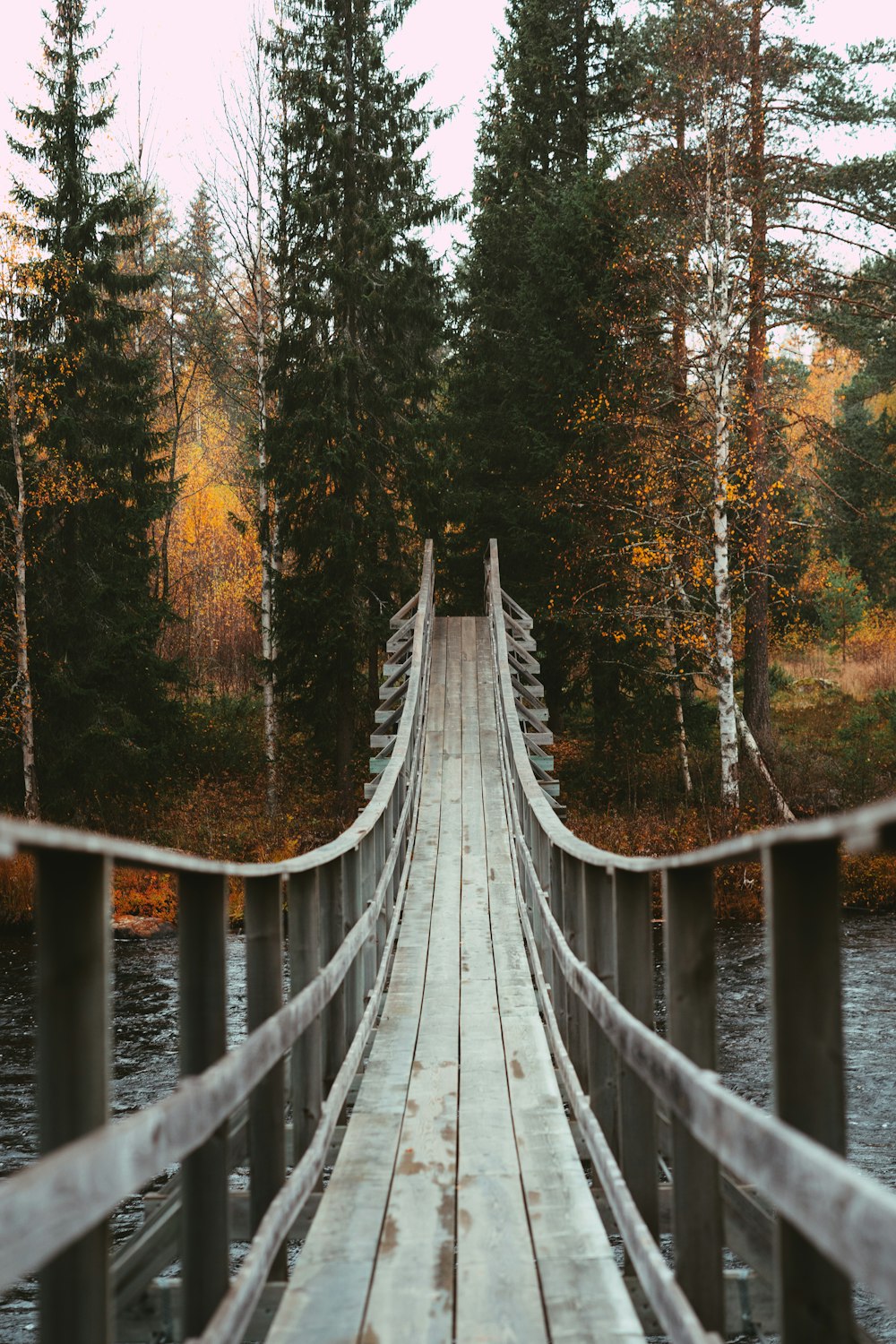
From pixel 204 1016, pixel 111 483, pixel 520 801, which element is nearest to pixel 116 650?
pixel 111 483

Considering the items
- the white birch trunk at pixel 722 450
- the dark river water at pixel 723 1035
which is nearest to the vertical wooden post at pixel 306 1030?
the dark river water at pixel 723 1035

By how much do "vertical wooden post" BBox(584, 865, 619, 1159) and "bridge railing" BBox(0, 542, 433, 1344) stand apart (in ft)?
2.95

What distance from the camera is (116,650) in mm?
20484

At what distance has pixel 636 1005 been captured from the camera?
10.7 feet

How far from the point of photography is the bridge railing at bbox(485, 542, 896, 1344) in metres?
1.41

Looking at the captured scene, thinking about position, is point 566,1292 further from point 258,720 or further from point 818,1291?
point 258,720

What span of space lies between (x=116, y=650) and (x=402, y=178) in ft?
31.2

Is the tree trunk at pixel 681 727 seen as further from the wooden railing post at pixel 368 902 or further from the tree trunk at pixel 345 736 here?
the wooden railing post at pixel 368 902

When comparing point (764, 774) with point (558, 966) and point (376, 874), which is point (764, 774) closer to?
point (376, 874)

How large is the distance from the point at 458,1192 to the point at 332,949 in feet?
3.61

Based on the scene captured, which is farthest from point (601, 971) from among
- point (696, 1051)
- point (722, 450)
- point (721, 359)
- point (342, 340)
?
point (342, 340)

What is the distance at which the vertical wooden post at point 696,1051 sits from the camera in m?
2.37

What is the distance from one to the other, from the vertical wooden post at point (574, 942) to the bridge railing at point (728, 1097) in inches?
12.3

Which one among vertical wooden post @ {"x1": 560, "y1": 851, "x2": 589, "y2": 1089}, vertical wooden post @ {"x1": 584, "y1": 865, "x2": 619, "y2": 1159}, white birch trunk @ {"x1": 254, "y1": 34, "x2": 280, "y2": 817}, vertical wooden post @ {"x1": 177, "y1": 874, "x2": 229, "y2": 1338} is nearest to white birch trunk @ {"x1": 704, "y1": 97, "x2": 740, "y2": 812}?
white birch trunk @ {"x1": 254, "y1": 34, "x2": 280, "y2": 817}
